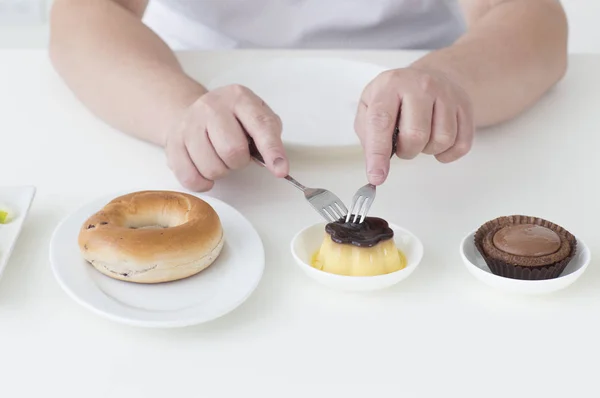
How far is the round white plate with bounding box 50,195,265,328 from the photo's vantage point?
0.72 metres

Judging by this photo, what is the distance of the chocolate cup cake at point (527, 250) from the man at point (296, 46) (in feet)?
0.48

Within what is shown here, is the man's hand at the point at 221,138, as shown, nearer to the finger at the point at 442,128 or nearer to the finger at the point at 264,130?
the finger at the point at 264,130

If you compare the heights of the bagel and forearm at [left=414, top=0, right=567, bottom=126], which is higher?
forearm at [left=414, top=0, right=567, bottom=126]

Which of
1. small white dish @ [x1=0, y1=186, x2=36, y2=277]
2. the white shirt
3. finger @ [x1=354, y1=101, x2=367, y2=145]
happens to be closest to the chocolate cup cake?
finger @ [x1=354, y1=101, x2=367, y2=145]

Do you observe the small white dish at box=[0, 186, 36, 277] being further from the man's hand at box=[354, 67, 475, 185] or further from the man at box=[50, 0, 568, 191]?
the man's hand at box=[354, 67, 475, 185]

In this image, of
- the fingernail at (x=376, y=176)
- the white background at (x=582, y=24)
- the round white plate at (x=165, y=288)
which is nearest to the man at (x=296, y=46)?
the fingernail at (x=376, y=176)

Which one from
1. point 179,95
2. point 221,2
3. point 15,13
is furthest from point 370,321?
point 15,13

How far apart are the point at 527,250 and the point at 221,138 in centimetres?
36

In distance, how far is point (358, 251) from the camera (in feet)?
2.54

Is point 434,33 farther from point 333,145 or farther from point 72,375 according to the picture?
point 72,375

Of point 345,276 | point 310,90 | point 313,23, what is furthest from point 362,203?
point 313,23

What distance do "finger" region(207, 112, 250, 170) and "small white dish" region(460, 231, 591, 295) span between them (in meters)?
0.27

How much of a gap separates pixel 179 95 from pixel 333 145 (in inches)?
8.5

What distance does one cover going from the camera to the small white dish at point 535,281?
756 mm
